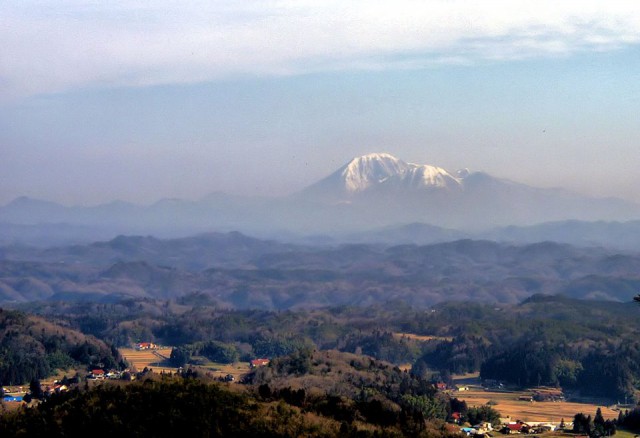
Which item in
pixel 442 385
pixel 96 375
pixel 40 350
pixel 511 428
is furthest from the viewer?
pixel 442 385

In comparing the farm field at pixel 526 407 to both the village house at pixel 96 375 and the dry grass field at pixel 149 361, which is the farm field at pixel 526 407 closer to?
the dry grass field at pixel 149 361

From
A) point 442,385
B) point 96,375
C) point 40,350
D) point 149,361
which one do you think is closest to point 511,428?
point 442,385

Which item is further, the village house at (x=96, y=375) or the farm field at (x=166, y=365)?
the farm field at (x=166, y=365)

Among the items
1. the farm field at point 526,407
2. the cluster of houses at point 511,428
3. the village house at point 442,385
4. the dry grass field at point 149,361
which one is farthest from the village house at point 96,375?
the cluster of houses at point 511,428

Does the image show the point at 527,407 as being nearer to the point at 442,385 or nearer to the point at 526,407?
the point at 526,407

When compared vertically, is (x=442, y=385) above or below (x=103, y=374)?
below
